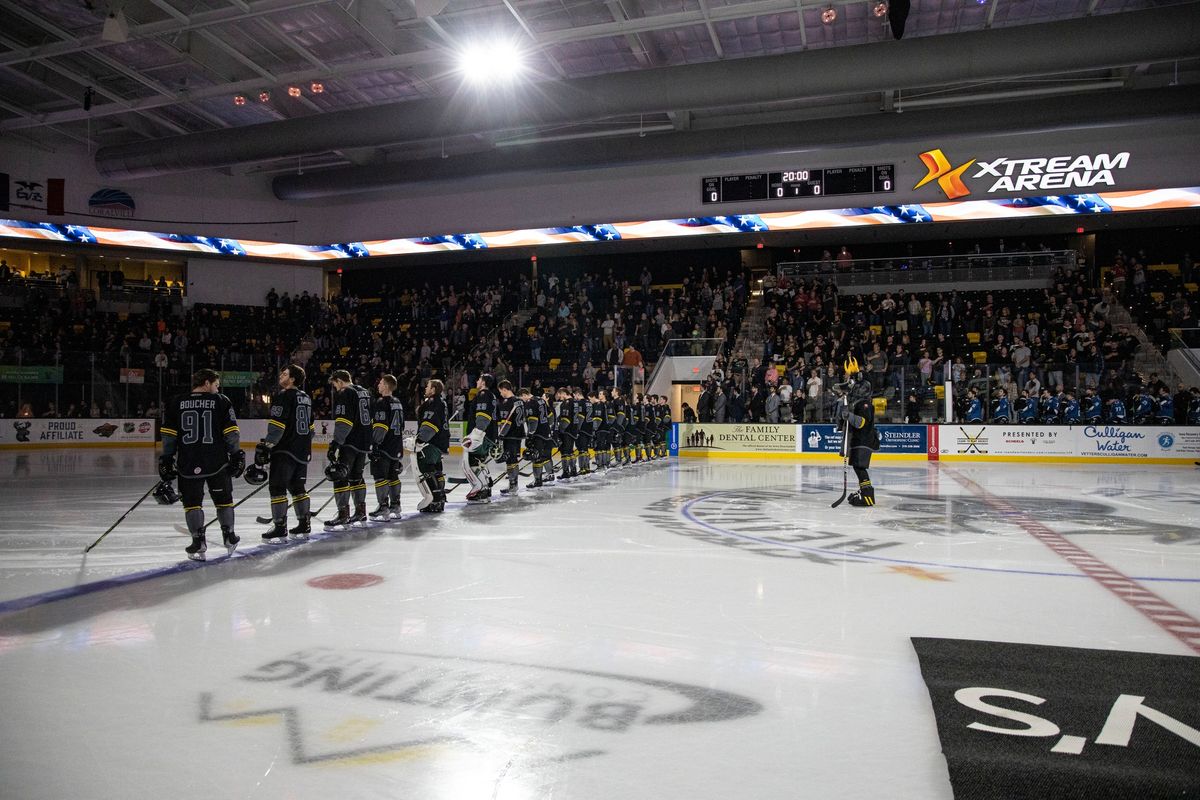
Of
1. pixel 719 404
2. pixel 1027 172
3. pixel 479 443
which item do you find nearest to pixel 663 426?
pixel 719 404

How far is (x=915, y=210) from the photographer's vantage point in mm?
25781

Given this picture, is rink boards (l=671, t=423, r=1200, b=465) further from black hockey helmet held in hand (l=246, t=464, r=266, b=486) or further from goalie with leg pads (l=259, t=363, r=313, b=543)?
black hockey helmet held in hand (l=246, t=464, r=266, b=486)

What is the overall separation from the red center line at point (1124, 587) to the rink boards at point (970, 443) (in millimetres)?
12036

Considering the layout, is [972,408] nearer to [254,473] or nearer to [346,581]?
[254,473]

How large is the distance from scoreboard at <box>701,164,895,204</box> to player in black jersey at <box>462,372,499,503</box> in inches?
660

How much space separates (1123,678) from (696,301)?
25676mm

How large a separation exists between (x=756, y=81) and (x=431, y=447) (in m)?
13.3

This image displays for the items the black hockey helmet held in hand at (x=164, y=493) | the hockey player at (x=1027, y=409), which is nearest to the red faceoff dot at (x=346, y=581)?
the black hockey helmet held in hand at (x=164, y=493)

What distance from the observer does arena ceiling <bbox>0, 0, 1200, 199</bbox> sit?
17.5 meters

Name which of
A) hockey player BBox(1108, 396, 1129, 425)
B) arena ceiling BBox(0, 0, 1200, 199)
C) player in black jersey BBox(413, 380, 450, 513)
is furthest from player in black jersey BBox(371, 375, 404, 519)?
hockey player BBox(1108, 396, 1129, 425)

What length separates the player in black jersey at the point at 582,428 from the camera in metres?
15.2

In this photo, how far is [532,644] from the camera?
4.27 meters

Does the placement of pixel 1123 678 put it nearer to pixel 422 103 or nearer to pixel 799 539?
pixel 799 539

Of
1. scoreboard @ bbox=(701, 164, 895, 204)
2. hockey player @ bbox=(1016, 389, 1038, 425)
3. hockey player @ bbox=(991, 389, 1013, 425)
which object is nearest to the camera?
hockey player @ bbox=(1016, 389, 1038, 425)
